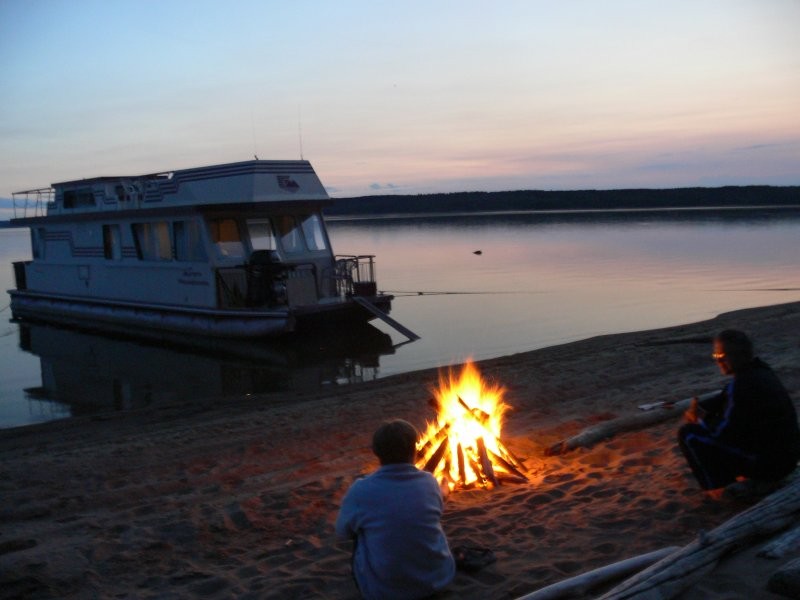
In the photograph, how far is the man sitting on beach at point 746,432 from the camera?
4551 millimetres

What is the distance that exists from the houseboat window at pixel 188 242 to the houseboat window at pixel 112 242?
316cm

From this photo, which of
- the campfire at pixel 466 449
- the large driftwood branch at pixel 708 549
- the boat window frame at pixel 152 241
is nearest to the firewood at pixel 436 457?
the campfire at pixel 466 449

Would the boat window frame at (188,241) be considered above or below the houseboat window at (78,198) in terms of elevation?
below

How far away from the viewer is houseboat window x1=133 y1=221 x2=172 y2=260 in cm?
1897

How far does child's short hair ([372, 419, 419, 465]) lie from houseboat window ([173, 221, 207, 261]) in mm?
14192

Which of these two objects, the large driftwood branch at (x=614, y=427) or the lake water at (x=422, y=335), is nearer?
the large driftwood branch at (x=614, y=427)

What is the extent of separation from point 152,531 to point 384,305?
12710mm

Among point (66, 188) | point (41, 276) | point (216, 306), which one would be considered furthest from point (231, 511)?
point (41, 276)

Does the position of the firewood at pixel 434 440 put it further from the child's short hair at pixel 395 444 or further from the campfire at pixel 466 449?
the child's short hair at pixel 395 444

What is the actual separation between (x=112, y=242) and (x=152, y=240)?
7.44 feet

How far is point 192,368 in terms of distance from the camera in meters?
16.4

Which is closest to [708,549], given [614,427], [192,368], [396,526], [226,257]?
[396,526]

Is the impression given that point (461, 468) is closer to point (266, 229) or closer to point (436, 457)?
point (436, 457)

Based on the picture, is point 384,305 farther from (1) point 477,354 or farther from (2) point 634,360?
(2) point 634,360
